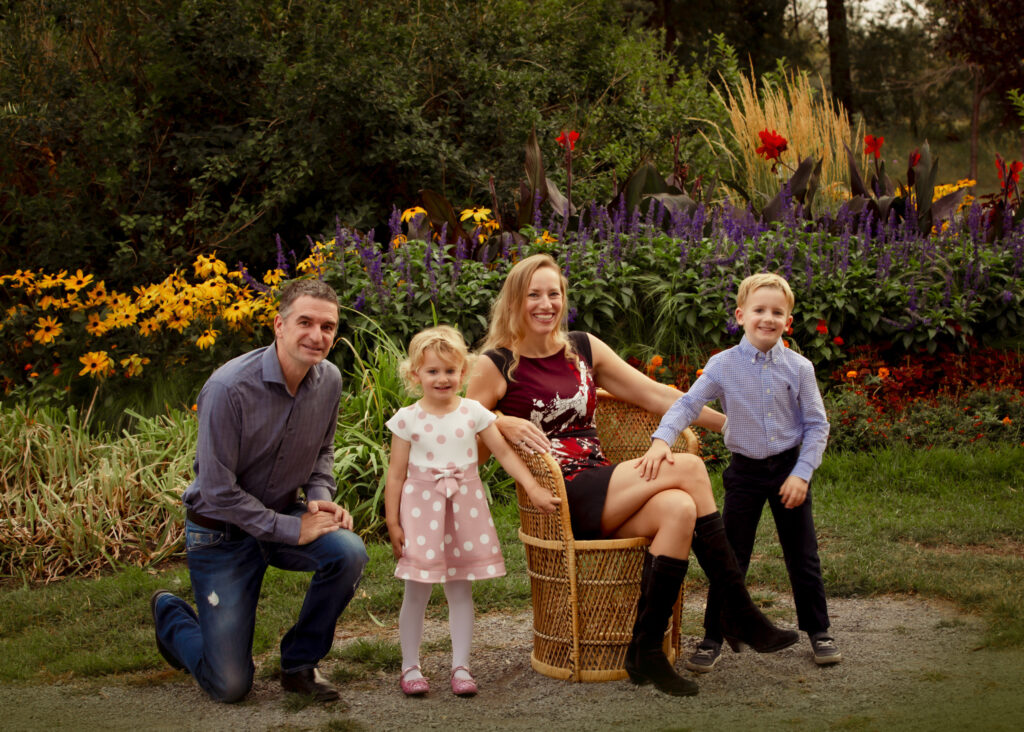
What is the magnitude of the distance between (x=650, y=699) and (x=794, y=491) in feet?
2.58

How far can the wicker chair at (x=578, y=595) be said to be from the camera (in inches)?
133

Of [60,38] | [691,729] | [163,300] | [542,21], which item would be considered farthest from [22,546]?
[542,21]

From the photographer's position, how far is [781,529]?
3.54m

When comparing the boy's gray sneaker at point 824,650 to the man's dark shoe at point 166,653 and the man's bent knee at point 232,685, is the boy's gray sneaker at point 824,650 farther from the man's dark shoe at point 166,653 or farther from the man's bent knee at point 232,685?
the man's dark shoe at point 166,653

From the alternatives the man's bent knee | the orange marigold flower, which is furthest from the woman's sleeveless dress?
the orange marigold flower

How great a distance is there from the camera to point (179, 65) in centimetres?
776

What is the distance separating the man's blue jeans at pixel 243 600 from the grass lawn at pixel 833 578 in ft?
1.57

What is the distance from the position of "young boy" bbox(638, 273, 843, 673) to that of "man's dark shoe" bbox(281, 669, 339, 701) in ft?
3.77

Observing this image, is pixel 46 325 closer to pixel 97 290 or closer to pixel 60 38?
pixel 97 290

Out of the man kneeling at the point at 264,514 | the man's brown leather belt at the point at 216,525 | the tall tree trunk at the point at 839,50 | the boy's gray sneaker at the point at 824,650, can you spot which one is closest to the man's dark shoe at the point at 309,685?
the man kneeling at the point at 264,514

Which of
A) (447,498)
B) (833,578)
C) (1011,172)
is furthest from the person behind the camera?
(1011,172)

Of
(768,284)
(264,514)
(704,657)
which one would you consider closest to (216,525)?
(264,514)

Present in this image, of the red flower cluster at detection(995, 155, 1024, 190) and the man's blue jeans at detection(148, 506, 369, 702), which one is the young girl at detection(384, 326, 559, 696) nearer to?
the man's blue jeans at detection(148, 506, 369, 702)

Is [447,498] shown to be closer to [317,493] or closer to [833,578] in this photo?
[317,493]
